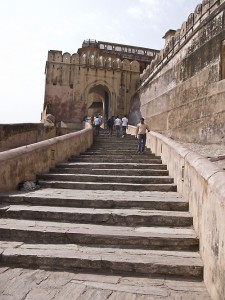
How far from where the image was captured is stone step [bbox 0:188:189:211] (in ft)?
14.5

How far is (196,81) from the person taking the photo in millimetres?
9891

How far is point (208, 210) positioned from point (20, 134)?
33.0ft

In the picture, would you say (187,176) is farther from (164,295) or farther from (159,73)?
(159,73)

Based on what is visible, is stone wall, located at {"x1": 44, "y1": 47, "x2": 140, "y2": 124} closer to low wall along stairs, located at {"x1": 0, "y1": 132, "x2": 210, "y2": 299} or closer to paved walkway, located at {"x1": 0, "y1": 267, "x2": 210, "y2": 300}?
low wall along stairs, located at {"x1": 0, "y1": 132, "x2": 210, "y2": 299}

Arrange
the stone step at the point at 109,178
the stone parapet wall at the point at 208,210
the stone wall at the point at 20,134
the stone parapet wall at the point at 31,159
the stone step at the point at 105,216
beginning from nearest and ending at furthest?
the stone parapet wall at the point at 208,210 → the stone step at the point at 105,216 → the stone parapet wall at the point at 31,159 → the stone step at the point at 109,178 → the stone wall at the point at 20,134

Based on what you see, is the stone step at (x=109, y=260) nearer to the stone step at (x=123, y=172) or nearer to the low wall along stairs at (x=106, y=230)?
the low wall along stairs at (x=106, y=230)

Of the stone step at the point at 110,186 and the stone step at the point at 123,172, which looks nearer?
the stone step at the point at 110,186

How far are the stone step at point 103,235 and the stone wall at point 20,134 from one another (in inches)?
288

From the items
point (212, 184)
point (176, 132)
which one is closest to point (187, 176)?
point (212, 184)

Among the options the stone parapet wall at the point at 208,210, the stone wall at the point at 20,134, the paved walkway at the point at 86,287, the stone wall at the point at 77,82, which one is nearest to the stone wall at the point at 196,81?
the stone parapet wall at the point at 208,210

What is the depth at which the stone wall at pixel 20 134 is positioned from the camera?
10.6 meters

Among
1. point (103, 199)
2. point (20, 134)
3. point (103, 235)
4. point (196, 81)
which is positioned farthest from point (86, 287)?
point (20, 134)

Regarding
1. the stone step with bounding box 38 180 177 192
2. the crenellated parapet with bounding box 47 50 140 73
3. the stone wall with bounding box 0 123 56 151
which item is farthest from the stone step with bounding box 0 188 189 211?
the crenellated parapet with bounding box 47 50 140 73

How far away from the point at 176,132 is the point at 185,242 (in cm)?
846
